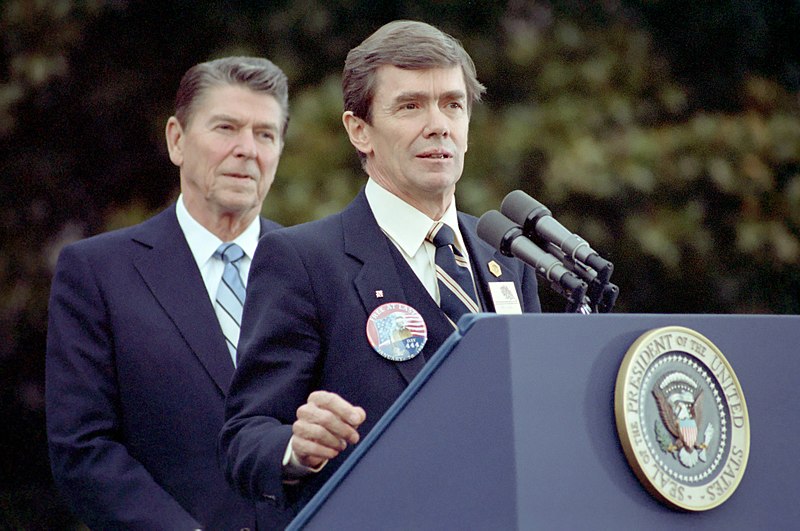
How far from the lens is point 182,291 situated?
11.0ft

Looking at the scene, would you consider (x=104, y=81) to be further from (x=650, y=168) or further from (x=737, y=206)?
(x=737, y=206)

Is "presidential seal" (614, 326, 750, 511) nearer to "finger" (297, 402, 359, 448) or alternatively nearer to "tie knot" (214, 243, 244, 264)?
"finger" (297, 402, 359, 448)

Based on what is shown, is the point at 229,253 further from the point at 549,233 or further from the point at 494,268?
the point at 549,233

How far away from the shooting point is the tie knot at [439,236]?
2.42 meters

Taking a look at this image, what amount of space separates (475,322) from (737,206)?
5.83 metres

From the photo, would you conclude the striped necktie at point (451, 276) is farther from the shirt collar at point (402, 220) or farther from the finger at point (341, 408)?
the finger at point (341, 408)

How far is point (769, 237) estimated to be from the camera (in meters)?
7.09

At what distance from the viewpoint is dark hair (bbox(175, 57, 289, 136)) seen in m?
3.76

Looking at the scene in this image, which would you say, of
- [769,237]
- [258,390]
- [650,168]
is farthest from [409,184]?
[769,237]

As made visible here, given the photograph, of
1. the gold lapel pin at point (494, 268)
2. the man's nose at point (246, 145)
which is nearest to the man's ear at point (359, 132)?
the gold lapel pin at point (494, 268)

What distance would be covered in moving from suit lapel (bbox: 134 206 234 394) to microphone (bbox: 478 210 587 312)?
1183mm

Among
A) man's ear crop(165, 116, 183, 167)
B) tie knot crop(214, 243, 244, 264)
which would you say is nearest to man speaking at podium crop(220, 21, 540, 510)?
tie knot crop(214, 243, 244, 264)

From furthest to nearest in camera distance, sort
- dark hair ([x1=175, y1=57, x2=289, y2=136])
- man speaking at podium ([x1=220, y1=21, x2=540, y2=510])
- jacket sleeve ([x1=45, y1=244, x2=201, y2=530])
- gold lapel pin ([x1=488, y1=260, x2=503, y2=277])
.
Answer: dark hair ([x1=175, y1=57, x2=289, y2=136]) < jacket sleeve ([x1=45, y1=244, x2=201, y2=530]) < gold lapel pin ([x1=488, y1=260, x2=503, y2=277]) < man speaking at podium ([x1=220, y1=21, x2=540, y2=510])

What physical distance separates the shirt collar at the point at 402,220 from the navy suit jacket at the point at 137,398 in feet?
2.99
